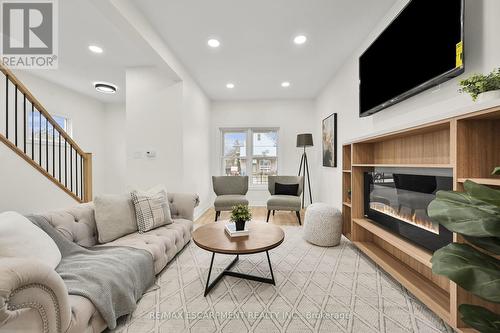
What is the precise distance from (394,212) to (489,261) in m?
1.26

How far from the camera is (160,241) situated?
2014 mm

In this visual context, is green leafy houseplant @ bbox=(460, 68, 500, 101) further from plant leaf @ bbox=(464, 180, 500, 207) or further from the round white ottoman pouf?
the round white ottoman pouf

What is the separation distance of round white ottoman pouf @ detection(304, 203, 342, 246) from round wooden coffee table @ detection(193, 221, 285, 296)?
85 cm

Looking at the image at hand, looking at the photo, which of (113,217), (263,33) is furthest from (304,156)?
(113,217)

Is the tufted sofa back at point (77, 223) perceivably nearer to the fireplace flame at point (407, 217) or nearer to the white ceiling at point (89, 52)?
the white ceiling at point (89, 52)

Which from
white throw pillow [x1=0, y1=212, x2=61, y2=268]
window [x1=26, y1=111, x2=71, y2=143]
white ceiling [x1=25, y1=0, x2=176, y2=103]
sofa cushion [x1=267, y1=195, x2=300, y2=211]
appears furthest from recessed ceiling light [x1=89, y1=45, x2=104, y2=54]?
sofa cushion [x1=267, y1=195, x2=300, y2=211]

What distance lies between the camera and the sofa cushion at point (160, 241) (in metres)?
1.88

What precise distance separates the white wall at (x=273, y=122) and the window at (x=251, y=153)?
173mm

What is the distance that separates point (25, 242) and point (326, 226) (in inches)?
108

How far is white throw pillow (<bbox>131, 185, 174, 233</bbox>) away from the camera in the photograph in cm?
219

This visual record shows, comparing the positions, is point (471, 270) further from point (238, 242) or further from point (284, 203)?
point (284, 203)

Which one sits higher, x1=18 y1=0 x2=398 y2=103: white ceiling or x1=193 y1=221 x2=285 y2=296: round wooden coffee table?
x1=18 y1=0 x2=398 y2=103: white ceiling

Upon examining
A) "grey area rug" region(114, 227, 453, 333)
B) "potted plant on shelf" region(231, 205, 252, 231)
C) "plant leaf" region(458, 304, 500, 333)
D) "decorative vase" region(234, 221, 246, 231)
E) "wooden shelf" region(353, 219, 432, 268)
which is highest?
"potted plant on shelf" region(231, 205, 252, 231)

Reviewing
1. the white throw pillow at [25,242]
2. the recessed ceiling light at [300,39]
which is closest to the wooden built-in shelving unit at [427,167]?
the recessed ceiling light at [300,39]
